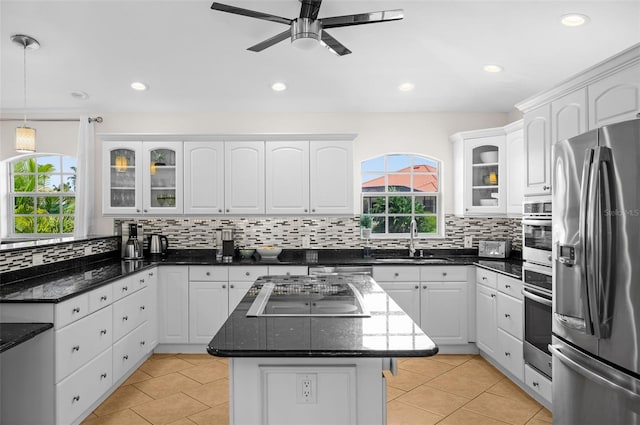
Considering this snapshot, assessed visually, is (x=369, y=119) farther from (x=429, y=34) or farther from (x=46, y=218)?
(x=46, y=218)

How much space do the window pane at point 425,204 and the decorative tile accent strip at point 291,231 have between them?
0.25 meters

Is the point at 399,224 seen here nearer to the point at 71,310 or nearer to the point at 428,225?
the point at 428,225

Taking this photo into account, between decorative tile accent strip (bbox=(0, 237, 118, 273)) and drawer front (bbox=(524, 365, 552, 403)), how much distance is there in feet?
13.4

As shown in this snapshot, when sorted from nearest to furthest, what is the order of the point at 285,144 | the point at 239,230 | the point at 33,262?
the point at 33,262 → the point at 285,144 → the point at 239,230

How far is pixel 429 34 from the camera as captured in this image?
3.49m

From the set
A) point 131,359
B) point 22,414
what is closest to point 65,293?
point 22,414

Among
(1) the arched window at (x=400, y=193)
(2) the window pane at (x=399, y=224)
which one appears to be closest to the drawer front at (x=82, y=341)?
(1) the arched window at (x=400, y=193)

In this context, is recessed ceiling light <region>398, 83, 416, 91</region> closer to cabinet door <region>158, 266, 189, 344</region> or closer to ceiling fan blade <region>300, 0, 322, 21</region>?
ceiling fan blade <region>300, 0, 322, 21</region>

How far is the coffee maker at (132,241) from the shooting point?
4.76 meters

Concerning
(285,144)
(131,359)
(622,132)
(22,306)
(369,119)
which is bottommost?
(131,359)

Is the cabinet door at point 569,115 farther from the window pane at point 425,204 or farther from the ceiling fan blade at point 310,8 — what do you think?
the window pane at point 425,204

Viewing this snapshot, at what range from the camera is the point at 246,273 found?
450 centimetres

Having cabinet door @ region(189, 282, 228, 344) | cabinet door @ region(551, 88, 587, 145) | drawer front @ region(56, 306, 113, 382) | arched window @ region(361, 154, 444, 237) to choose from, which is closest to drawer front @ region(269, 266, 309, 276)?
cabinet door @ region(189, 282, 228, 344)

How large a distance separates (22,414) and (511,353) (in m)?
3.68
